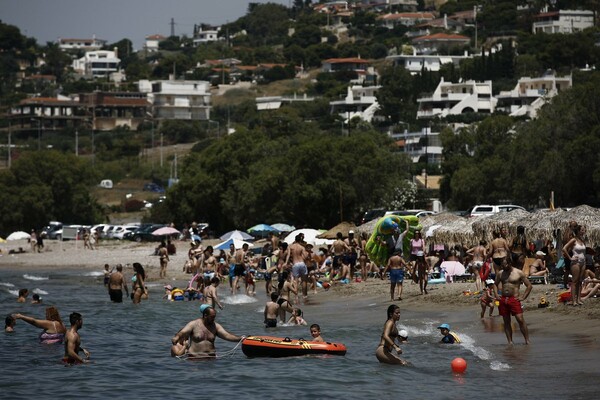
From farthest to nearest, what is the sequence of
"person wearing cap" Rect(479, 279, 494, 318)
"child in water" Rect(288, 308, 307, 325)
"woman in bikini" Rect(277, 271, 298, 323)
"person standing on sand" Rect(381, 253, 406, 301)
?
"person standing on sand" Rect(381, 253, 406, 301) < "woman in bikini" Rect(277, 271, 298, 323) < "child in water" Rect(288, 308, 307, 325) < "person wearing cap" Rect(479, 279, 494, 318)

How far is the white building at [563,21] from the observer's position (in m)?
167

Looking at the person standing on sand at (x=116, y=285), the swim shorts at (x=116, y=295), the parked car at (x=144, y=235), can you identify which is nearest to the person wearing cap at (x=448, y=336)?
the person standing on sand at (x=116, y=285)

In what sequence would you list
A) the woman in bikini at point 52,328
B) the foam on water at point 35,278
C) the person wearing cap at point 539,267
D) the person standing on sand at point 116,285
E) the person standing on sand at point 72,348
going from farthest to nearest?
the foam on water at point 35,278 < the person standing on sand at point 116,285 < the person wearing cap at point 539,267 < the woman in bikini at point 52,328 < the person standing on sand at point 72,348

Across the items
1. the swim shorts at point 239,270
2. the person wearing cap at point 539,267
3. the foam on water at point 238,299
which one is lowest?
the foam on water at point 238,299

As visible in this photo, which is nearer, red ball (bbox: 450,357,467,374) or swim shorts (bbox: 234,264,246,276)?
red ball (bbox: 450,357,467,374)

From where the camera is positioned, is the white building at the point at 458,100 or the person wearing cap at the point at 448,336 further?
the white building at the point at 458,100

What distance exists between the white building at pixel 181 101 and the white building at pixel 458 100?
1836 inches

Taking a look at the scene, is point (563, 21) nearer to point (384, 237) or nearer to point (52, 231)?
point (52, 231)

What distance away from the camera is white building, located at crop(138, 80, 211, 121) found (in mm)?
167250

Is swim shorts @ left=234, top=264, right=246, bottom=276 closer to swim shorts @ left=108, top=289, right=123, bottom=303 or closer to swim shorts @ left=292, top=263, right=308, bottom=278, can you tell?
swim shorts @ left=108, top=289, right=123, bottom=303

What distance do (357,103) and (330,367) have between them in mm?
121475

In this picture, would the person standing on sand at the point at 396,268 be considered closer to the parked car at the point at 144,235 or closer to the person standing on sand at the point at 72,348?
the person standing on sand at the point at 72,348

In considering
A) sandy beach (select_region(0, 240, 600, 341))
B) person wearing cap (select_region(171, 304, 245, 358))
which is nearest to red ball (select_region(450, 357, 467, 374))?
sandy beach (select_region(0, 240, 600, 341))

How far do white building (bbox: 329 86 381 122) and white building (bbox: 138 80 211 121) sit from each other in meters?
29.2
